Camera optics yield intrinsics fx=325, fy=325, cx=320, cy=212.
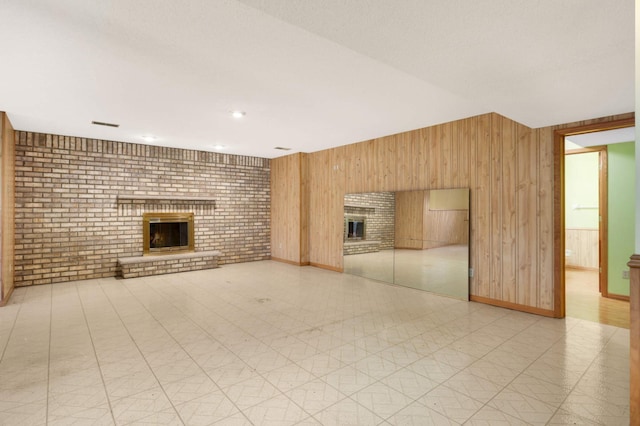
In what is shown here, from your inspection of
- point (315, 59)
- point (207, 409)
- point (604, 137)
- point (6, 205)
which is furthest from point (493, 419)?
point (6, 205)

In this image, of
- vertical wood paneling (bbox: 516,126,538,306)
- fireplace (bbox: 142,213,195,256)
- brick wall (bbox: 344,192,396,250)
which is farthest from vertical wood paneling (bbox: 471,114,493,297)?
fireplace (bbox: 142,213,195,256)

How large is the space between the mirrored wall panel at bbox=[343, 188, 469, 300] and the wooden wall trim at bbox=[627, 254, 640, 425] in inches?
124

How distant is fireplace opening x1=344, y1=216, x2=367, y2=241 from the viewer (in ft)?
20.6

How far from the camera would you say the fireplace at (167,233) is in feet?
21.7

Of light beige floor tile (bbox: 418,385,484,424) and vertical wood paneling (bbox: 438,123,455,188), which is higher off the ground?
vertical wood paneling (bbox: 438,123,455,188)

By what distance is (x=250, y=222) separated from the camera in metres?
8.09

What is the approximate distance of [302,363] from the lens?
Result: 2674 mm

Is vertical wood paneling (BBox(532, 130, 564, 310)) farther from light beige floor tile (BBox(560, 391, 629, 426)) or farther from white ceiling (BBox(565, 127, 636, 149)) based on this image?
light beige floor tile (BBox(560, 391, 629, 426))

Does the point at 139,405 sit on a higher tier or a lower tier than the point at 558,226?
lower

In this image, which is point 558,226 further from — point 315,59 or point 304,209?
point 304,209

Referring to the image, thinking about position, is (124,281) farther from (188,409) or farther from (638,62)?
(638,62)

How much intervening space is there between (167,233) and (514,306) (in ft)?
21.0

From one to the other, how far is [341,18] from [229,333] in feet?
9.74

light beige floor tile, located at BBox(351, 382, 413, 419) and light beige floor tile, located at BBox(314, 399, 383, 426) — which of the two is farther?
light beige floor tile, located at BBox(351, 382, 413, 419)
